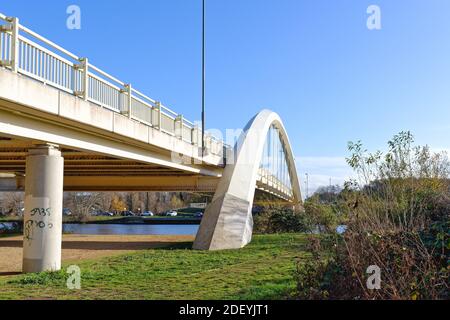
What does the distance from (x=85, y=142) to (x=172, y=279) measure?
5265mm

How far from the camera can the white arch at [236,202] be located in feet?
66.3

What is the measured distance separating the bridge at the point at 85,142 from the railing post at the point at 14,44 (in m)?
0.02

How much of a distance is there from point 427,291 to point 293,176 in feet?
166

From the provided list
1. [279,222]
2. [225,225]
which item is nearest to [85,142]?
[225,225]

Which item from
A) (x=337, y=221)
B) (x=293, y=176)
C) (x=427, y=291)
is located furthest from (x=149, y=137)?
(x=293, y=176)

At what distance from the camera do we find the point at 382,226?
29.3 feet

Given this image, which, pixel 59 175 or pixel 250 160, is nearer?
pixel 59 175

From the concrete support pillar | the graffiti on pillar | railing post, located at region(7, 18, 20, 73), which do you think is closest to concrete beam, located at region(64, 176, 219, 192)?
the concrete support pillar

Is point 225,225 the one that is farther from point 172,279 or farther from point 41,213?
point 41,213

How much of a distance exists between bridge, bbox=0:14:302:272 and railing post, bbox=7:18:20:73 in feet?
0.07

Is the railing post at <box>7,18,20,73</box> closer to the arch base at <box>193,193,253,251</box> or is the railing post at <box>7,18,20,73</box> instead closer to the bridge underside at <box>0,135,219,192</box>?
the arch base at <box>193,193,253,251</box>

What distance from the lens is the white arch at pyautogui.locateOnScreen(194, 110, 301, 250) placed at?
20.2 m

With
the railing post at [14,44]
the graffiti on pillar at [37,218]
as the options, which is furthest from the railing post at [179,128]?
the railing post at [14,44]
